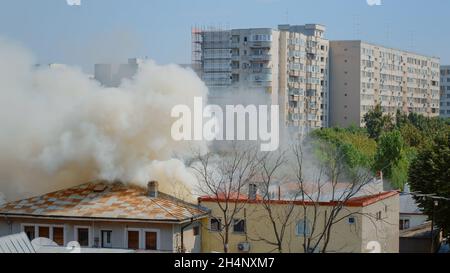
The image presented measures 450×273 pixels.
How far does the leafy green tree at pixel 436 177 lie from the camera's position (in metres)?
6.42

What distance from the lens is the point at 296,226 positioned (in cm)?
429

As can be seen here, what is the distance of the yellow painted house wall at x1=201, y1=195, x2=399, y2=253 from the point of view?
4.15 metres

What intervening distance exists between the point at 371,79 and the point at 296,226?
9519mm

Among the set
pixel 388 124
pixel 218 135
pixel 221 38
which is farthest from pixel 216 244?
pixel 388 124

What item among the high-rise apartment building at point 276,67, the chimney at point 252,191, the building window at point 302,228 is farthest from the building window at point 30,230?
the high-rise apartment building at point 276,67

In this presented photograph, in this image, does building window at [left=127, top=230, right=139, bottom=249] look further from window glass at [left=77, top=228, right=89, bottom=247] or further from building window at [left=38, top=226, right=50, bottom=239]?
building window at [left=38, top=226, right=50, bottom=239]

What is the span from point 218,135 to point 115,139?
2.81 m

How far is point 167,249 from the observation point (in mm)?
4141

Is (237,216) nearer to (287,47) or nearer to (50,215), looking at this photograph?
(50,215)

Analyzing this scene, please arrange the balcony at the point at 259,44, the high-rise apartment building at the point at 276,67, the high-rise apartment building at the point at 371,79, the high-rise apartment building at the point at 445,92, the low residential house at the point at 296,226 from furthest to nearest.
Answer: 1. the high-rise apartment building at the point at 445,92
2. the high-rise apartment building at the point at 371,79
3. the balcony at the point at 259,44
4. the high-rise apartment building at the point at 276,67
5. the low residential house at the point at 296,226

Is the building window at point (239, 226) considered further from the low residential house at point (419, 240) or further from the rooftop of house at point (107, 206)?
the low residential house at point (419, 240)

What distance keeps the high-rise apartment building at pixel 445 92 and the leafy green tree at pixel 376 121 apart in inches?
126

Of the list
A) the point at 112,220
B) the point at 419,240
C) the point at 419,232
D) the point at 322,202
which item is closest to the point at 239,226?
the point at 322,202

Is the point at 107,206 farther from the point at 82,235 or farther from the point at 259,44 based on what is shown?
the point at 259,44
